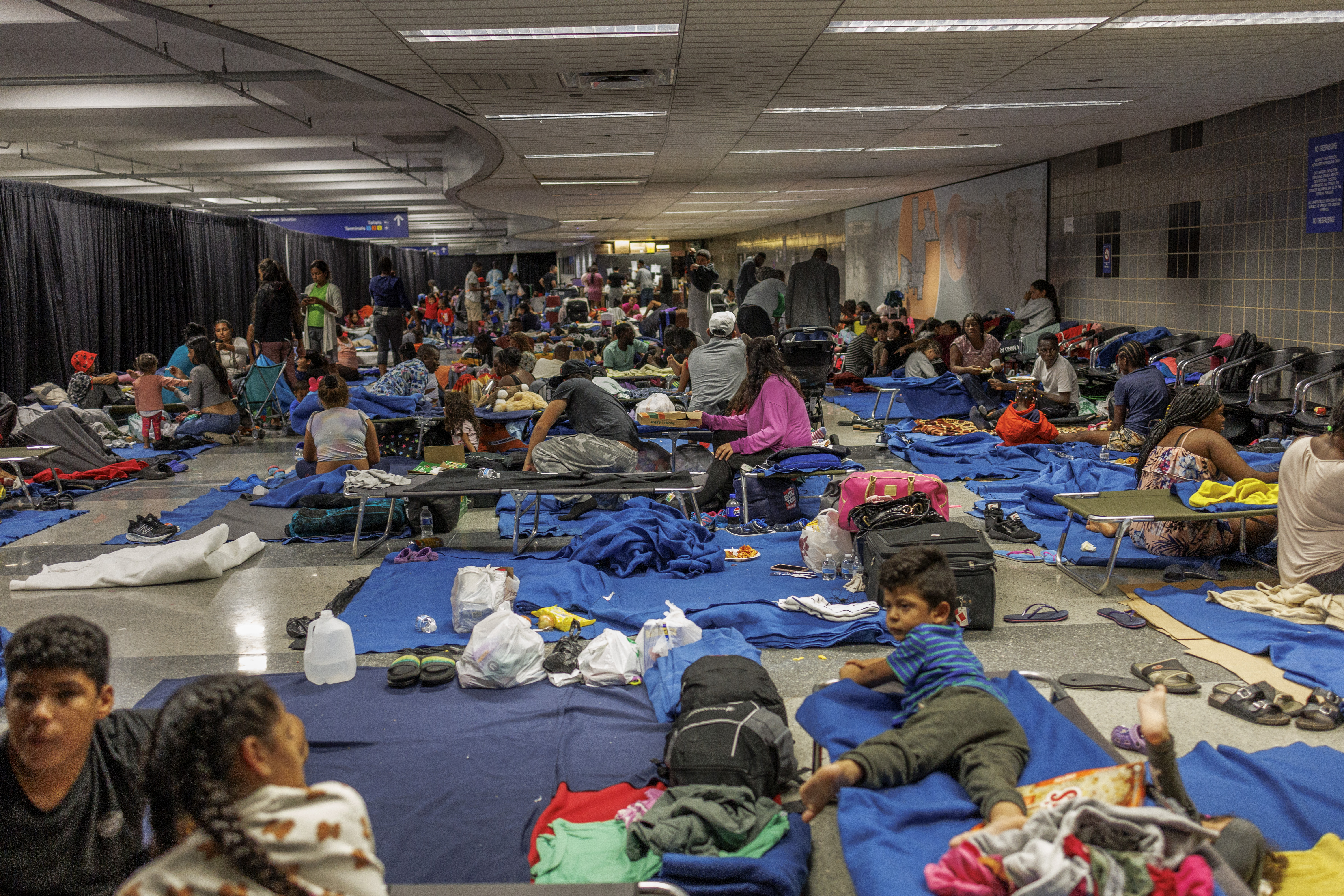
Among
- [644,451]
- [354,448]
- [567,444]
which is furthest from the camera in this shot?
[644,451]

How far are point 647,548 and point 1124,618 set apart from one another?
268cm

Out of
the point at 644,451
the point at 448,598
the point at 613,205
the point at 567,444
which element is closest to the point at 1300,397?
the point at 644,451

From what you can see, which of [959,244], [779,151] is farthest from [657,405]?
[959,244]

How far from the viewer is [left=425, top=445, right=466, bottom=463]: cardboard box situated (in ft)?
26.5

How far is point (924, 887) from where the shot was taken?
7.39 feet

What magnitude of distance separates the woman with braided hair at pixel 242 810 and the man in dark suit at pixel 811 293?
12.3 m

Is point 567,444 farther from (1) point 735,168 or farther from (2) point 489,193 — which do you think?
(2) point 489,193

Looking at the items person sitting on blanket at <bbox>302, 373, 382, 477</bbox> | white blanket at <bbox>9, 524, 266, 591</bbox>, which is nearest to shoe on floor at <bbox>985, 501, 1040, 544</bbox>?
person sitting on blanket at <bbox>302, 373, 382, 477</bbox>

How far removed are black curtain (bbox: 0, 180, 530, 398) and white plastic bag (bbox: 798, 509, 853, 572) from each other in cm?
1181

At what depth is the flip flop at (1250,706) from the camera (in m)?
3.83

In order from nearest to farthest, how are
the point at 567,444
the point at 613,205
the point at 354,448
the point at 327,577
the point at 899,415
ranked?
1. the point at 327,577
2. the point at 567,444
3. the point at 354,448
4. the point at 899,415
5. the point at 613,205

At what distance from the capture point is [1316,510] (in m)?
4.85

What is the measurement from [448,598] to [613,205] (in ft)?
54.0

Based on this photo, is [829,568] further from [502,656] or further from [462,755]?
[462,755]
